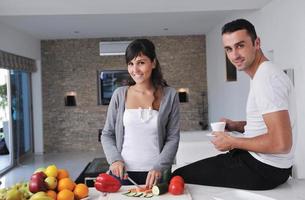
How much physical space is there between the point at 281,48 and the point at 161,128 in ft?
11.8

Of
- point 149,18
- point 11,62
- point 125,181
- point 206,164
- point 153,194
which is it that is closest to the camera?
point 153,194

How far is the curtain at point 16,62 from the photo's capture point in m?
6.70

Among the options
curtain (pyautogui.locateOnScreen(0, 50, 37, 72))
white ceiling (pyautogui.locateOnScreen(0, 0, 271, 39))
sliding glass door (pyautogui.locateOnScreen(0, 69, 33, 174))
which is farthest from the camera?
sliding glass door (pyautogui.locateOnScreen(0, 69, 33, 174))

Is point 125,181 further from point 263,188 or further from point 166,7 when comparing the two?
point 166,7

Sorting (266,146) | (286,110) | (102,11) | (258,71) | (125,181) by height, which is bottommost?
(125,181)

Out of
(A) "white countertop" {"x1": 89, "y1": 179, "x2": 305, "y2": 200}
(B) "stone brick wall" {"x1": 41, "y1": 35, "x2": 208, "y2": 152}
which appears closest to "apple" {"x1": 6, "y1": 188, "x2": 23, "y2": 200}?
(A) "white countertop" {"x1": 89, "y1": 179, "x2": 305, "y2": 200}

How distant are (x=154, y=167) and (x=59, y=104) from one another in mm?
7765

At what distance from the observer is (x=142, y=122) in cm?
189

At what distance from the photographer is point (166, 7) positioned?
5.82 metres

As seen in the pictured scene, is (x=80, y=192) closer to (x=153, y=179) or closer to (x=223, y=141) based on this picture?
(x=153, y=179)

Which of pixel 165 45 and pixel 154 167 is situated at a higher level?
pixel 165 45

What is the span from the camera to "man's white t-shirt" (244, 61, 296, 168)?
1404mm

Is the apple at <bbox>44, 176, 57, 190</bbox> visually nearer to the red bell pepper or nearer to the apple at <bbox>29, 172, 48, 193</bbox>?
the apple at <bbox>29, 172, 48, 193</bbox>

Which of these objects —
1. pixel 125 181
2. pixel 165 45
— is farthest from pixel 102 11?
pixel 125 181
